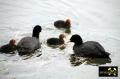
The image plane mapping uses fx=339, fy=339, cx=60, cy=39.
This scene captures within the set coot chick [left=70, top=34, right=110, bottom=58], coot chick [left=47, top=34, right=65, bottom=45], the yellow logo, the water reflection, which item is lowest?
the yellow logo

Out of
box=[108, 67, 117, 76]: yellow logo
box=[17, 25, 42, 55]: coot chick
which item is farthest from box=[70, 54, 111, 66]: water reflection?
box=[17, 25, 42, 55]: coot chick

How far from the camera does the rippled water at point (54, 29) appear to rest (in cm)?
799

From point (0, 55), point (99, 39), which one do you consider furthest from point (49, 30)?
point (0, 55)

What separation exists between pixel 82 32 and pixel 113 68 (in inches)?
98.1

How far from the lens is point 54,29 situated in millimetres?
10383

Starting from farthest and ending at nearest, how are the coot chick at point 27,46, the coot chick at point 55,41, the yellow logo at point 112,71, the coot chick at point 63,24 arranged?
the coot chick at point 63,24, the coot chick at point 55,41, the coot chick at point 27,46, the yellow logo at point 112,71

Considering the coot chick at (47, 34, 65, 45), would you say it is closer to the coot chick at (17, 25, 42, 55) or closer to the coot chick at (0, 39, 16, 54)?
the coot chick at (17, 25, 42, 55)

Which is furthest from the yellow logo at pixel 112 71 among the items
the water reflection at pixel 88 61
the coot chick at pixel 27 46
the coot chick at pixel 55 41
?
the coot chick at pixel 27 46

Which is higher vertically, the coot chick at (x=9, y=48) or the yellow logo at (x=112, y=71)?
the coot chick at (x=9, y=48)

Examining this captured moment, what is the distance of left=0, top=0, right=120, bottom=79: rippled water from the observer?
315 inches

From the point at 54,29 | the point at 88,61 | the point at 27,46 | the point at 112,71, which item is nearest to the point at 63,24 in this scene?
the point at 54,29

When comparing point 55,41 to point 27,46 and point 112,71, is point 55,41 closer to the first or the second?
point 27,46

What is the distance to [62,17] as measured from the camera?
11.4 m

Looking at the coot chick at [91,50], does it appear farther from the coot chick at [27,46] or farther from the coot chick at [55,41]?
the coot chick at [27,46]
